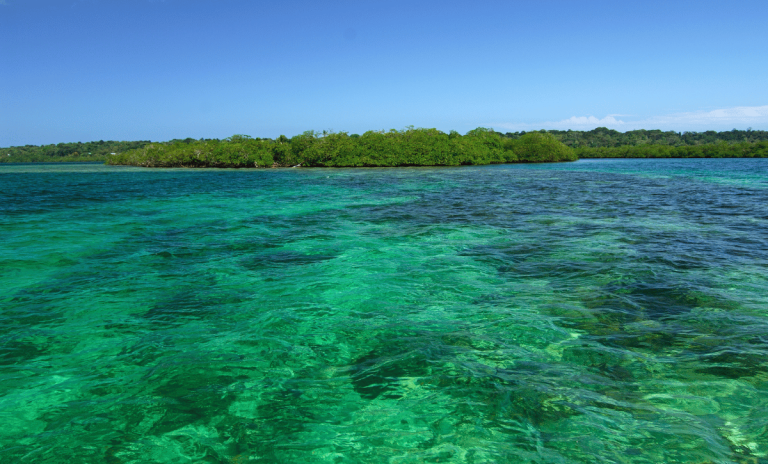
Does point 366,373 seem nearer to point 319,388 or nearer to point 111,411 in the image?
point 319,388

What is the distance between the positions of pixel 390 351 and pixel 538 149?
289 feet

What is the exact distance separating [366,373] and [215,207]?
1786 cm

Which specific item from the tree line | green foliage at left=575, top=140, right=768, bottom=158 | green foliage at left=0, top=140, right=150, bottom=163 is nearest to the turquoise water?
the tree line

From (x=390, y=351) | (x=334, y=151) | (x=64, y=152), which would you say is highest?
(x=64, y=152)

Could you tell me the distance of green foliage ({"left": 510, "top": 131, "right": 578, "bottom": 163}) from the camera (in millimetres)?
85375

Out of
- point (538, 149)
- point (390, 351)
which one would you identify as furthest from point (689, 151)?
point (390, 351)

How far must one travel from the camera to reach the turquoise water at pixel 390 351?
331 cm

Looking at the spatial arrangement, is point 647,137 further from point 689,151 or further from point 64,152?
point 64,152

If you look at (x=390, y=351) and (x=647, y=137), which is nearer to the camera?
(x=390, y=351)

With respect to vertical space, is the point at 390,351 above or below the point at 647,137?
below

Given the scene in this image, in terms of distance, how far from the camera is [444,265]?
28.6 feet

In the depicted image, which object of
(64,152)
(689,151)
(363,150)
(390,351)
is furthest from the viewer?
(64,152)

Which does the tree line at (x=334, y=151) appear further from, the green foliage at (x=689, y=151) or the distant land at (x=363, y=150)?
the green foliage at (x=689, y=151)

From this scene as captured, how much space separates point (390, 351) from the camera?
15.8ft
